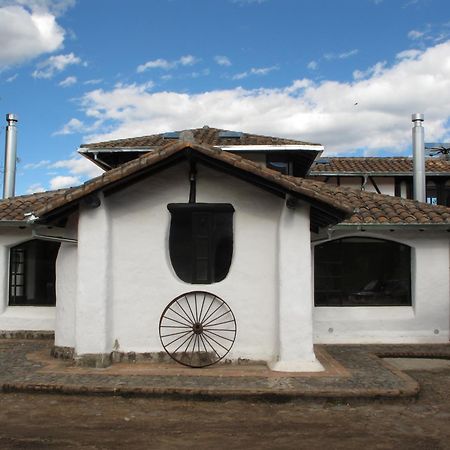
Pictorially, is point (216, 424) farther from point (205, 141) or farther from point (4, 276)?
point (205, 141)

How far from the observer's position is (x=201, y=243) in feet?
27.1

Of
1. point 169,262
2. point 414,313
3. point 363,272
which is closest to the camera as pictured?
point 169,262

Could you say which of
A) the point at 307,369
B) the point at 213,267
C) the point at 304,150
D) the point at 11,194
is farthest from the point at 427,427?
the point at 11,194

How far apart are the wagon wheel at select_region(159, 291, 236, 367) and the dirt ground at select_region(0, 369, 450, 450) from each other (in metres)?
1.60

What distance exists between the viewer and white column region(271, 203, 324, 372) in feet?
25.3

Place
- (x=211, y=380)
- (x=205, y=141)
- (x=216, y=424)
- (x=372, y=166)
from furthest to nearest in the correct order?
(x=372, y=166) → (x=205, y=141) → (x=211, y=380) → (x=216, y=424)

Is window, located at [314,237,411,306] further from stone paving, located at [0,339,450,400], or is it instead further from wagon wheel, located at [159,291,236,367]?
wagon wheel, located at [159,291,236,367]

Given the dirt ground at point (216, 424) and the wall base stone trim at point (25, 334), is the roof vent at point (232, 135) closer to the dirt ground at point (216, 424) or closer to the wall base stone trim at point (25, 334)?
the wall base stone trim at point (25, 334)

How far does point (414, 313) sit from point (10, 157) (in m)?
12.3

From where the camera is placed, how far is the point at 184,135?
813cm

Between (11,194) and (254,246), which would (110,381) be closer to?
(254,246)

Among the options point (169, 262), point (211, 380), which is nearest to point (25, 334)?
point (169, 262)

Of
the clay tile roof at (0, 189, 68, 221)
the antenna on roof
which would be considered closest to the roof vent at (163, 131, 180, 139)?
the clay tile roof at (0, 189, 68, 221)

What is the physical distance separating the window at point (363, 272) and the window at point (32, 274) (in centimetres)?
617
